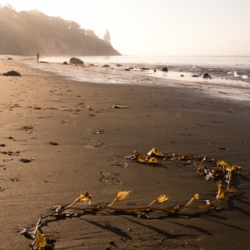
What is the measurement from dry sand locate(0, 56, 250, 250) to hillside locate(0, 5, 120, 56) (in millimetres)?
77361

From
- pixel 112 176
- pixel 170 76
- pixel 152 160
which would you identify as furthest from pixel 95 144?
pixel 170 76

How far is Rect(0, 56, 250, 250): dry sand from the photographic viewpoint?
155 cm

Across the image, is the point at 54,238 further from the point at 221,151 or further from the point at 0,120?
the point at 0,120

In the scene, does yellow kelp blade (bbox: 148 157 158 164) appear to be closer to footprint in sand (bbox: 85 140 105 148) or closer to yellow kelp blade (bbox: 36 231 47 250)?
footprint in sand (bbox: 85 140 105 148)

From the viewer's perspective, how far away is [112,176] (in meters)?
2.37

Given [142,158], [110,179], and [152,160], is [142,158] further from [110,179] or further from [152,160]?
[110,179]

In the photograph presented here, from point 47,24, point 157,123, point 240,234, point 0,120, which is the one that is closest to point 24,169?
point 240,234

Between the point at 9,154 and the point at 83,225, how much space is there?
55.2 inches

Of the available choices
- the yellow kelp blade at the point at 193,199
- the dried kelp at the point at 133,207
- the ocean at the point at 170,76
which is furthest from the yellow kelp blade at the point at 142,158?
the ocean at the point at 170,76

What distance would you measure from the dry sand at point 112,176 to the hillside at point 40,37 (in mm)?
77361

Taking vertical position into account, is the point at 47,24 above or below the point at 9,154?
above

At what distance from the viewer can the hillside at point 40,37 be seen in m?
79.9

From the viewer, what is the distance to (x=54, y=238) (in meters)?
1.48

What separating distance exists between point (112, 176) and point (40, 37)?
102215 millimetres
